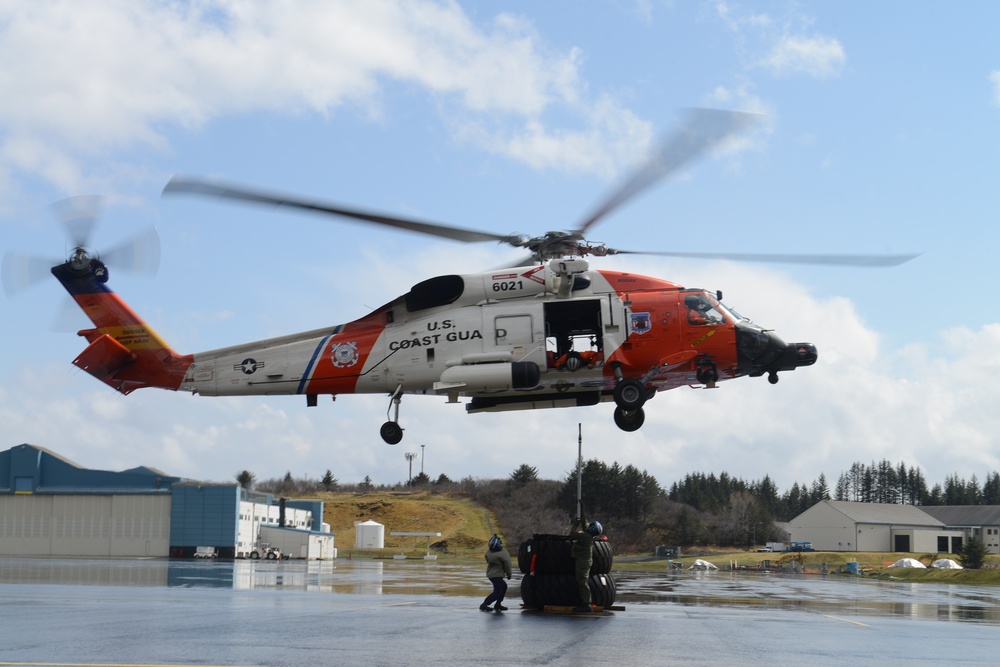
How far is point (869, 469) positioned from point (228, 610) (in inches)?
7012

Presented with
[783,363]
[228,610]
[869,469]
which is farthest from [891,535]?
[228,610]

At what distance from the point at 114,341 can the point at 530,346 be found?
1074 cm

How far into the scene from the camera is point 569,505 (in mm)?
95375

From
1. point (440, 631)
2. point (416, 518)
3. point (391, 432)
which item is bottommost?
point (416, 518)

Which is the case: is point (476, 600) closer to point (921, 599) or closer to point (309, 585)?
point (309, 585)

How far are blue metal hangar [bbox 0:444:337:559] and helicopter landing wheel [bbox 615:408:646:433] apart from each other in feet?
182

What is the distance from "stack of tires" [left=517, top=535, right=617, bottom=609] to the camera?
17.8 m

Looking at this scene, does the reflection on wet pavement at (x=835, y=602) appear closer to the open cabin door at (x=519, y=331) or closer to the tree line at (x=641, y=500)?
the open cabin door at (x=519, y=331)

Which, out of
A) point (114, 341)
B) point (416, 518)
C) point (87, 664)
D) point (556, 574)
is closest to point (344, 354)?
point (114, 341)

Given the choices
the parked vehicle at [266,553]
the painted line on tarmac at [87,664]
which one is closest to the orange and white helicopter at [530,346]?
the painted line on tarmac at [87,664]

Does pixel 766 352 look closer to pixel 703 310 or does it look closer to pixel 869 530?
pixel 703 310

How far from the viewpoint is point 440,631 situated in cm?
1355

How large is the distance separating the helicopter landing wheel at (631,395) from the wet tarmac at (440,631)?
14.2 ft

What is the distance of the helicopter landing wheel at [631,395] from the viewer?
2202 centimetres
